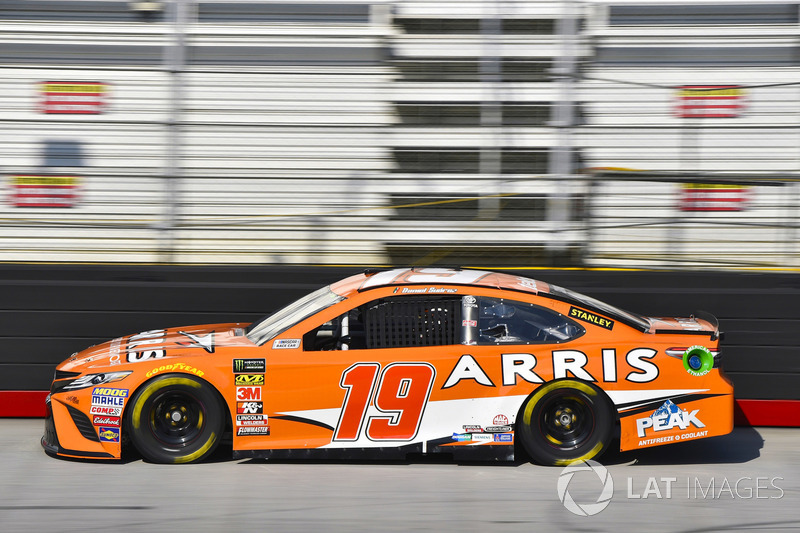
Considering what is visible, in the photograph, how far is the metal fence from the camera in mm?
7090

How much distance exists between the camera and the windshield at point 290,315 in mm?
5605

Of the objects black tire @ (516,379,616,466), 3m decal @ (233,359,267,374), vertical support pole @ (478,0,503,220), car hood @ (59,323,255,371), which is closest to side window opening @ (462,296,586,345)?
black tire @ (516,379,616,466)

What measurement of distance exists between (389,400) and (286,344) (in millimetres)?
754

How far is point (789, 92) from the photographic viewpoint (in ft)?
23.3

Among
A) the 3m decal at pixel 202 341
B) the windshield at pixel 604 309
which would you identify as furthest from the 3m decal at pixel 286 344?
the windshield at pixel 604 309

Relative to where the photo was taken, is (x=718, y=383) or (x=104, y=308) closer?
(x=718, y=383)

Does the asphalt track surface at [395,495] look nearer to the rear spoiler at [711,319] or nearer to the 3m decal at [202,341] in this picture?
the 3m decal at [202,341]

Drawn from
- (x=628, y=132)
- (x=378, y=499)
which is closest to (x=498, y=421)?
(x=378, y=499)

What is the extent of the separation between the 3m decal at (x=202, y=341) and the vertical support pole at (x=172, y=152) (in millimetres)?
1390

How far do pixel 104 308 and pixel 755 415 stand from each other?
5236 mm

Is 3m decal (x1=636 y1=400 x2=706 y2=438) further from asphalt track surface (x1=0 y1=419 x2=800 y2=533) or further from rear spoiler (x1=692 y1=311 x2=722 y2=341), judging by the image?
rear spoiler (x1=692 y1=311 x2=722 y2=341)

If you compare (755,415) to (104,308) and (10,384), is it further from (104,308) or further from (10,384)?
(10,384)

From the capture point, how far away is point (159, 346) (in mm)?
5660

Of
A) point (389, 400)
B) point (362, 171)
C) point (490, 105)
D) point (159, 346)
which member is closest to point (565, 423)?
point (389, 400)
